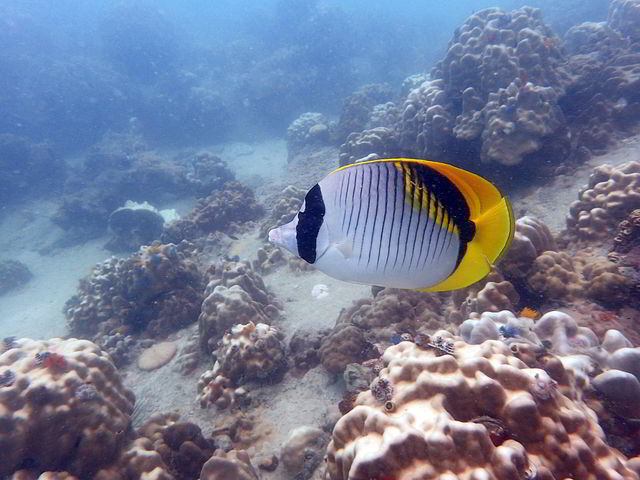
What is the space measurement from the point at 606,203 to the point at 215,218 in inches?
414

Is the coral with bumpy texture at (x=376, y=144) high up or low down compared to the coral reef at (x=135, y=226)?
up

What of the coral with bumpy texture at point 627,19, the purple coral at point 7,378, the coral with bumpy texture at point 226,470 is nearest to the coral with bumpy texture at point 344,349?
the coral with bumpy texture at point 226,470

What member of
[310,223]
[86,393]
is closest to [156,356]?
[86,393]

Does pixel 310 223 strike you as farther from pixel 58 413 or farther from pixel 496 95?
pixel 496 95

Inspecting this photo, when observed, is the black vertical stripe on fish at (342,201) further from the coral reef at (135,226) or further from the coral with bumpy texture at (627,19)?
the coral with bumpy texture at (627,19)

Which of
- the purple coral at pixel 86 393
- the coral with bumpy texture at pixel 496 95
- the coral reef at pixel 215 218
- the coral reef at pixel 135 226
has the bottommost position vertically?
the coral reef at pixel 135 226

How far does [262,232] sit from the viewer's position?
10.7m

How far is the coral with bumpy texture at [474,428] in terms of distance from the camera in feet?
6.21

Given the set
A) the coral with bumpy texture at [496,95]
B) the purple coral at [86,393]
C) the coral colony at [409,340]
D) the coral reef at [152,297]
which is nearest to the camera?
the coral colony at [409,340]

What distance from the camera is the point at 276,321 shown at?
6809 mm

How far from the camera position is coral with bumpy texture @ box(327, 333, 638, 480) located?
1.89m

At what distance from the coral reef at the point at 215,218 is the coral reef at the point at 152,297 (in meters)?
3.44

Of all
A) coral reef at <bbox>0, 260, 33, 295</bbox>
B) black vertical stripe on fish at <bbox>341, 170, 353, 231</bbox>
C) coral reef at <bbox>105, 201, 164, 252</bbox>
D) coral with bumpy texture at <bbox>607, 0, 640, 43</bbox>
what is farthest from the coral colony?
coral reef at <bbox>0, 260, 33, 295</bbox>

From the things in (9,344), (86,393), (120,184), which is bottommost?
(120,184)
